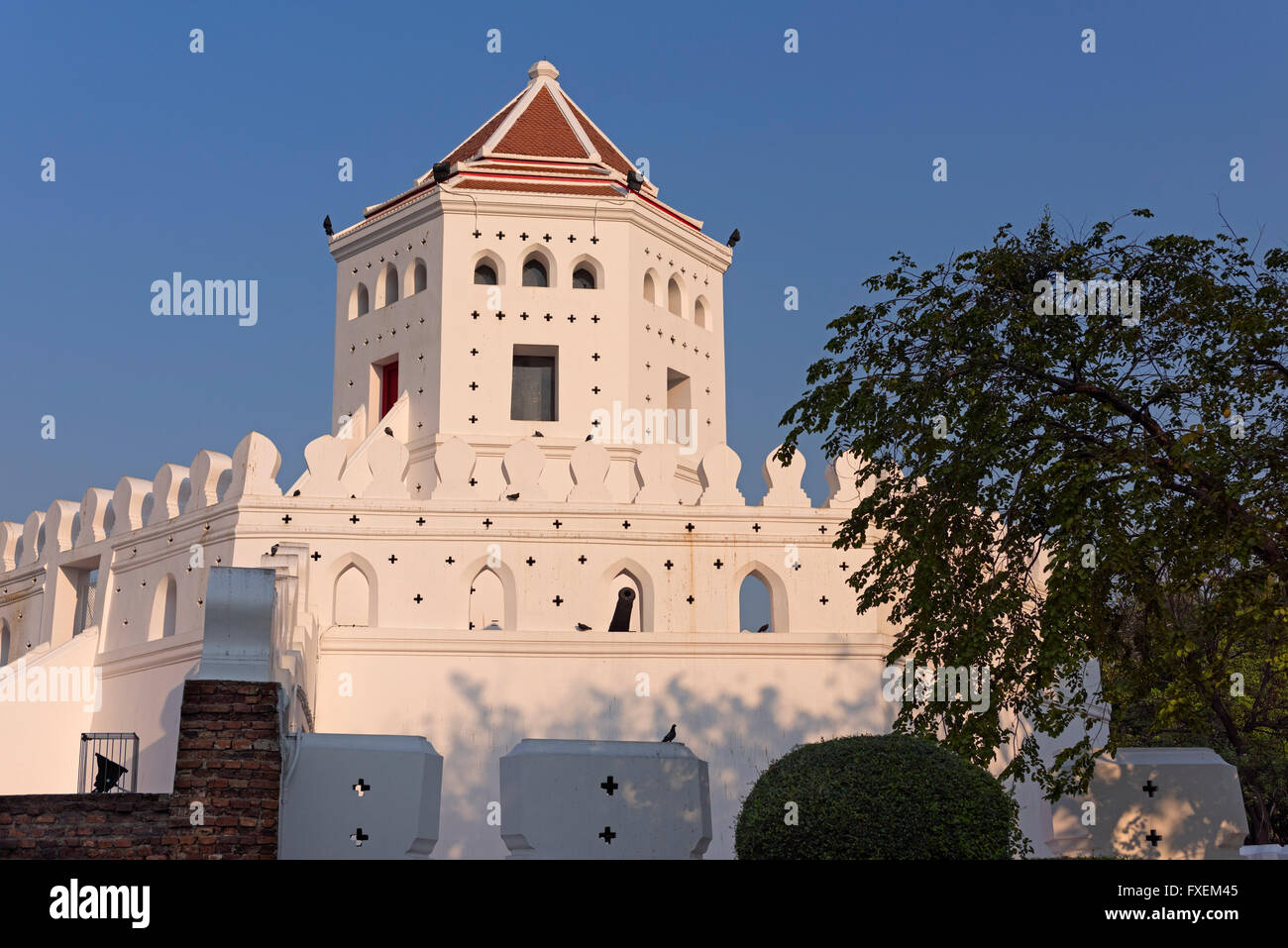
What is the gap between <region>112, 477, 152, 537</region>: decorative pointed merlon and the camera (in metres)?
20.6

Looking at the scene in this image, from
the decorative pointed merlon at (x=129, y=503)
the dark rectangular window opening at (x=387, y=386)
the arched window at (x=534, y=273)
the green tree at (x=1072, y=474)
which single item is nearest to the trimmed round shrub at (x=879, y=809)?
the green tree at (x=1072, y=474)

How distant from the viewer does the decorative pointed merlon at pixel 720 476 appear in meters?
18.8

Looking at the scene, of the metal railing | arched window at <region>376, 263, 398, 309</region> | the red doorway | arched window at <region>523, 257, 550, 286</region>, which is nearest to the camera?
the metal railing

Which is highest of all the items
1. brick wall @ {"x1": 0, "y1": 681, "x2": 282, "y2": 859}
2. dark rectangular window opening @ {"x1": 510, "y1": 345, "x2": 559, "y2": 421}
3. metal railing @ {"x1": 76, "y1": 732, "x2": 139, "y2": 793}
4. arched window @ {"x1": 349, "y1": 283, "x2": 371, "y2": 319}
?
arched window @ {"x1": 349, "y1": 283, "x2": 371, "y2": 319}

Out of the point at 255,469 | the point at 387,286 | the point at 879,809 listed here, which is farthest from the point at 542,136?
the point at 879,809

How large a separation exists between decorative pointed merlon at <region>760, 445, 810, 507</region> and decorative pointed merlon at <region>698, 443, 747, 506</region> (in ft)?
1.30

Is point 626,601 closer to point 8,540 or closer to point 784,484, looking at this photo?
point 784,484

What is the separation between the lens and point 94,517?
21.5 meters

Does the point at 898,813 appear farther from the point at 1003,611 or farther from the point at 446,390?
the point at 446,390

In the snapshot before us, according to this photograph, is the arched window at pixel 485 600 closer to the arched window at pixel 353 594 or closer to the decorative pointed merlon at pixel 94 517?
the arched window at pixel 353 594

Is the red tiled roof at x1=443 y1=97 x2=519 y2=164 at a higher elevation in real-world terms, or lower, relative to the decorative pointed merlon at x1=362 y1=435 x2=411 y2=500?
higher

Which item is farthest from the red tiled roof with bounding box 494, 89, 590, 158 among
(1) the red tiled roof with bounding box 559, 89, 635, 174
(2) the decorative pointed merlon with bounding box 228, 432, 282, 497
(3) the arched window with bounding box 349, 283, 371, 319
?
(2) the decorative pointed merlon with bounding box 228, 432, 282, 497

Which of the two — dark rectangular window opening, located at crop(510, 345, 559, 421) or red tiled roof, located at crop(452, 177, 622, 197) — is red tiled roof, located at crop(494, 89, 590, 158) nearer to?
red tiled roof, located at crop(452, 177, 622, 197)
